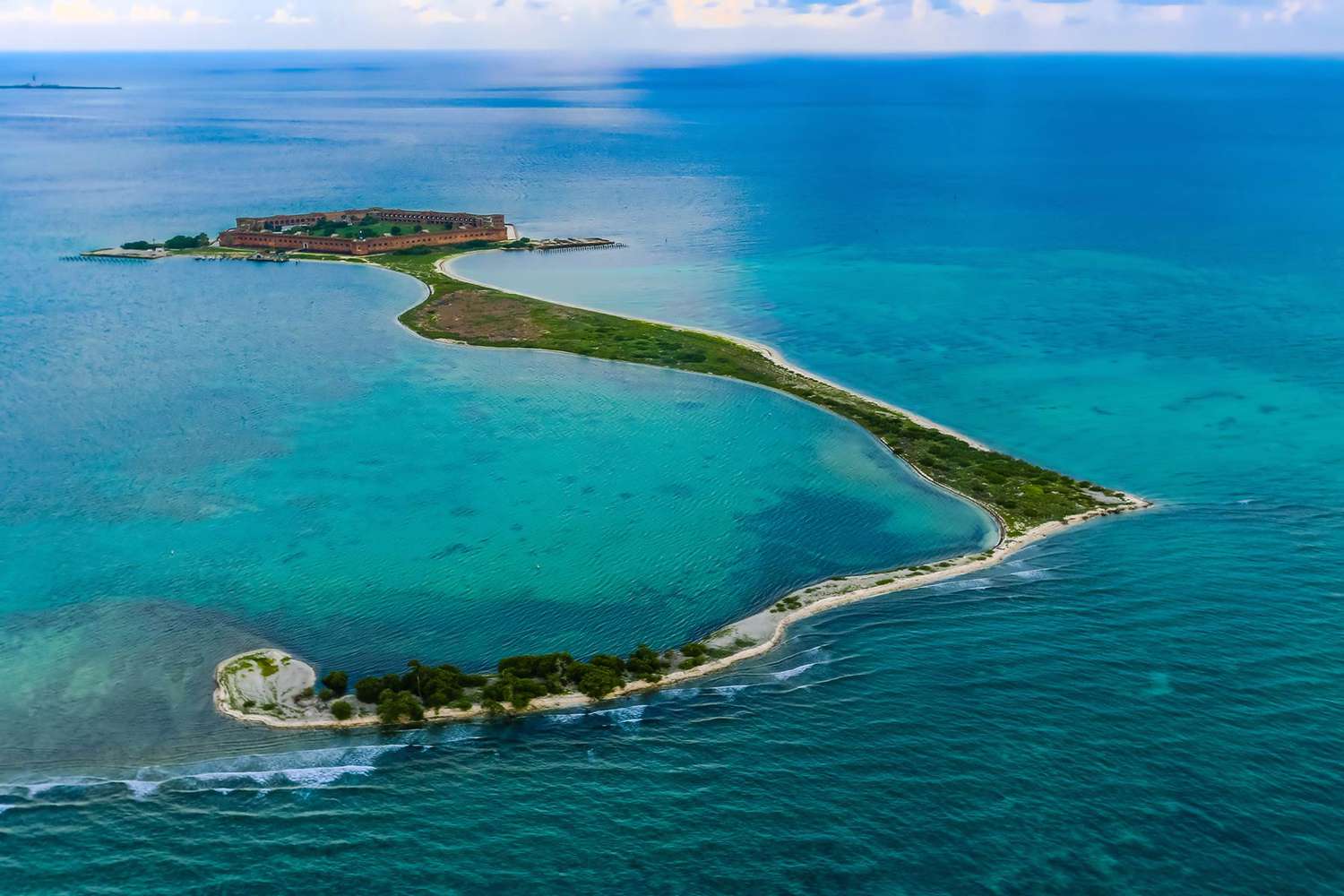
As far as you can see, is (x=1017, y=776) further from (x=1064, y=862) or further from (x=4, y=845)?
(x=4, y=845)

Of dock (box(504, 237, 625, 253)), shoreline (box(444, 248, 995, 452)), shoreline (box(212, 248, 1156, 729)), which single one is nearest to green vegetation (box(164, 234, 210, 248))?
shoreline (box(444, 248, 995, 452))

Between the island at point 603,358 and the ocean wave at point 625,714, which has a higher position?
the island at point 603,358

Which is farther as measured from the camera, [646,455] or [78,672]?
[646,455]

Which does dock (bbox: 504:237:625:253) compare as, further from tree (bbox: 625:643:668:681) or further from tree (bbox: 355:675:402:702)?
tree (bbox: 355:675:402:702)

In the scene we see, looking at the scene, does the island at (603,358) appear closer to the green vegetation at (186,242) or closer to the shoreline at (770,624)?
the shoreline at (770,624)

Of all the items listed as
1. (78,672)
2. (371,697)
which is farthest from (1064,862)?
(78,672)

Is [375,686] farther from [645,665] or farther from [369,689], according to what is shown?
[645,665]

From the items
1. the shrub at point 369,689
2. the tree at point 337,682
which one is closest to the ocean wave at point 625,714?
the shrub at point 369,689
